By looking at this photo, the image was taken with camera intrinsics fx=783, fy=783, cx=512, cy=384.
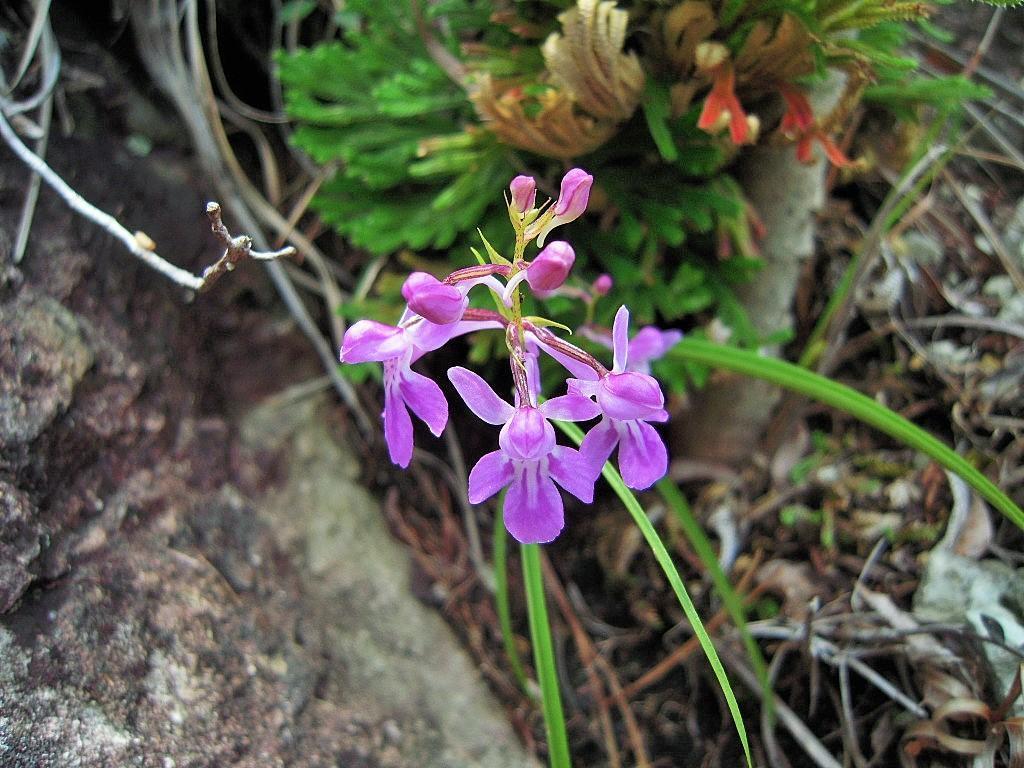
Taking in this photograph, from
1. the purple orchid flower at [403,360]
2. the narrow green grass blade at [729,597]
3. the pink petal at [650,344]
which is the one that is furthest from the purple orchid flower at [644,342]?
the purple orchid flower at [403,360]

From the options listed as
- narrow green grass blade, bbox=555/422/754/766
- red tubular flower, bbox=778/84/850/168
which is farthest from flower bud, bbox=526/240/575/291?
red tubular flower, bbox=778/84/850/168

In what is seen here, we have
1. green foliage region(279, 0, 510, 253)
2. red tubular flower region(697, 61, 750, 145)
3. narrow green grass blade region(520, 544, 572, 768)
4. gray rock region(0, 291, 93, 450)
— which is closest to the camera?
narrow green grass blade region(520, 544, 572, 768)

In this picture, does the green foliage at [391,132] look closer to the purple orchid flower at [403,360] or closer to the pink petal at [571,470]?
the purple orchid flower at [403,360]

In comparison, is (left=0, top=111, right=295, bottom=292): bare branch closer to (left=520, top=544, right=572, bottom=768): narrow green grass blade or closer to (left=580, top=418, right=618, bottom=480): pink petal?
(left=580, top=418, right=618, bottom=480): pink petal

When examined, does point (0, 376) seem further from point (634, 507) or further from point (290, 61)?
point (634, 507)

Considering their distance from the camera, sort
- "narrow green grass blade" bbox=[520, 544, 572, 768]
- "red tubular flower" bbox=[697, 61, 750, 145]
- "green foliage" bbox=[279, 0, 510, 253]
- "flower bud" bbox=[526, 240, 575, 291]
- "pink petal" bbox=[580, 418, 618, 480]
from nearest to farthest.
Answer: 1. "flower bud" bbox=[526, 240, 575, 291]
2. "pink petal" bbox=[580, 418, 618, 480]
3. "narrow green grass blade" bbox=[520, 544, 572, 768]
4. "red tubular flower" bbox=[697, 61, 750, 145]
5. "green foliage" bbox=[279, 0, 510, 253]

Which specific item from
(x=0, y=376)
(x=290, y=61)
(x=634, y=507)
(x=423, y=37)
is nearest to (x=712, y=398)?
(x=634, y=507)
